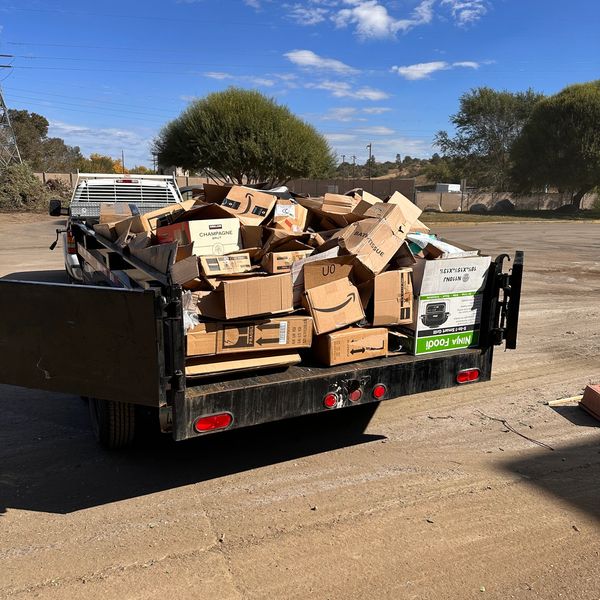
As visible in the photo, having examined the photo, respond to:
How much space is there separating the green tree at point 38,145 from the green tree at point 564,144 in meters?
54.1

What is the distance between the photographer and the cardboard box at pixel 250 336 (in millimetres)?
3139

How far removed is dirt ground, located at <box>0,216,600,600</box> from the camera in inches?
105

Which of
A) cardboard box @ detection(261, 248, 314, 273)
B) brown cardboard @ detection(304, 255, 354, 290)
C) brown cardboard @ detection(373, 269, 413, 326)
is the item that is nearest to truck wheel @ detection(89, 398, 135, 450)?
cardboard box @ detection(261, 248, 314, 273)

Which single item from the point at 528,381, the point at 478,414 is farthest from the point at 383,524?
the point at 528,381

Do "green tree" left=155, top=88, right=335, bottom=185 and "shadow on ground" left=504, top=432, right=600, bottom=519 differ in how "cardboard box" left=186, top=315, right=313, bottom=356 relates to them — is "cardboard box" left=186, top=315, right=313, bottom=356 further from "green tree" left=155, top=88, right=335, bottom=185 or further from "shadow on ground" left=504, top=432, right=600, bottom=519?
"green tree" left=155, top=88, right=335, bottom=185

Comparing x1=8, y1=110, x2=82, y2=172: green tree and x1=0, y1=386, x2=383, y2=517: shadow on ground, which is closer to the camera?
x1=0, y1=386, x2=383, y2=517: shadow on ground

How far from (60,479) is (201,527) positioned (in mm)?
1138

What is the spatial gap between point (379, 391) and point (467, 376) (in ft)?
2.50

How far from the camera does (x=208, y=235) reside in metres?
3.80

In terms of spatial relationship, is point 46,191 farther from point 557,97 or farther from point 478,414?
point 557,97

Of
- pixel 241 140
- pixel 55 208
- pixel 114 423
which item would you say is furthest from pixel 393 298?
pixel 241 140

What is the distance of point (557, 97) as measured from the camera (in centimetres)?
4562

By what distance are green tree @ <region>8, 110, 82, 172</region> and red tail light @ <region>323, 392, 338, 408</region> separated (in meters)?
70.6

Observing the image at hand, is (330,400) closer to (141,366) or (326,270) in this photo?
(326,270)
